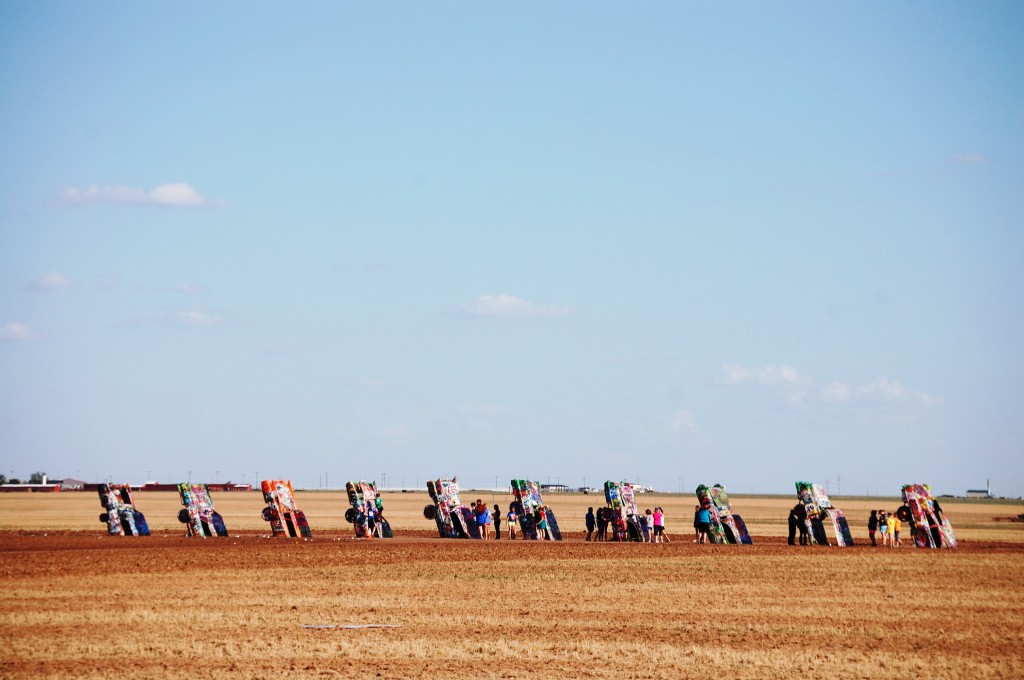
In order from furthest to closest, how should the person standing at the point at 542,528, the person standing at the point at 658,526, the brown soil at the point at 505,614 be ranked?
the person standing at the point at 542,528 < the person standing at the point at 658,526 < the brown soil at the point at 505,614

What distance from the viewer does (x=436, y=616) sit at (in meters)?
28.5

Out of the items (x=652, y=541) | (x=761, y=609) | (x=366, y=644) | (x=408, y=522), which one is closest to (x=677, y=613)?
(x=761, y=609)

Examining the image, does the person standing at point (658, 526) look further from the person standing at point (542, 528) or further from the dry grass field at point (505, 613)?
the dry grass field at point (505, 613)

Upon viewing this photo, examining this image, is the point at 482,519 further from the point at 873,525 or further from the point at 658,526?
the point at 873,525

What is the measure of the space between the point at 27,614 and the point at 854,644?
1746 centimetres

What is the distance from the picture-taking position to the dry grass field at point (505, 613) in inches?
893

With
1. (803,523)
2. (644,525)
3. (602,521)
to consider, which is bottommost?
(644,525)

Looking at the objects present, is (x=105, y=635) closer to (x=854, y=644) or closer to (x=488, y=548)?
(x=854, y=644)

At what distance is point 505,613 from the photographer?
29.1 meters

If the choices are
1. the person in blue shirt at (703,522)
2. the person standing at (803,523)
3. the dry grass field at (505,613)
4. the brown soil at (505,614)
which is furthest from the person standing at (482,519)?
the person standing at (803,523)

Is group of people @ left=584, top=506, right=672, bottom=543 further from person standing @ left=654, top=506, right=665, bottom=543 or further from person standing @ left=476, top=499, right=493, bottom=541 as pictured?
person standing @ left=476, top=499, right=493, bottom=541

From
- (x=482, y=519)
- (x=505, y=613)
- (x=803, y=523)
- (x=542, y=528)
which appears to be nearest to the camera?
(x=505, y=613)

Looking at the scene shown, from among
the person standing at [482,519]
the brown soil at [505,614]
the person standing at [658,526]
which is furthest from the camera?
the person standing at [482,519]

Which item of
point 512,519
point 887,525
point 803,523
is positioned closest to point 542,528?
point 512,519
